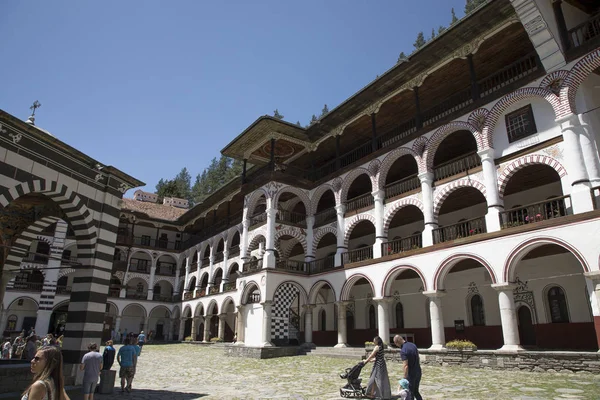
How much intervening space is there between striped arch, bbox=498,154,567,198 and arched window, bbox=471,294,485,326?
220 inches

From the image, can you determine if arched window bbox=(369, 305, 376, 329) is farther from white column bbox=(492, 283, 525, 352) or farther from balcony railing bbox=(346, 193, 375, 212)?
white column bbox=(492, 283, 525, 352)

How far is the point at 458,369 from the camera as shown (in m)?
12.0

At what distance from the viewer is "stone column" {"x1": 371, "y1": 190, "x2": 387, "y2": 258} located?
17.3 m

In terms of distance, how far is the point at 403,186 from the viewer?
17.2 metres

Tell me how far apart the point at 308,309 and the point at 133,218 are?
20904 millimetres

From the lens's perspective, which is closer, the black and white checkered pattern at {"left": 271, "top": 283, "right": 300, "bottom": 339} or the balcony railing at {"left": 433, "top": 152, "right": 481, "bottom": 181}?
the balcony railing at {"left": 433, "top": 152, "right": 481, "bottom": 181}

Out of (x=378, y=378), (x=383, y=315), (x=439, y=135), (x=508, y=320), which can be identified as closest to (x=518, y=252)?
(x=508, y=320)

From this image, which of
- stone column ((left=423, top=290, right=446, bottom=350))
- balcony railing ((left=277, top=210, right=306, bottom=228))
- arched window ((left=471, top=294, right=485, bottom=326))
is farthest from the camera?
balcony railing ((left=277, top=210, right=306, bottom=228))

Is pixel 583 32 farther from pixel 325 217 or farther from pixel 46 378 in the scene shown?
pixel 46 378

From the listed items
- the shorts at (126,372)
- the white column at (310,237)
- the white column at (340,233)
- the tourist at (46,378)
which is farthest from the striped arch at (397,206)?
the tourist at (46,378)

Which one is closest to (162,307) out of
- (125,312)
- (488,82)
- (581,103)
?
(125,312)

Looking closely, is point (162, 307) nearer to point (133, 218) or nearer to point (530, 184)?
point (133, 218)

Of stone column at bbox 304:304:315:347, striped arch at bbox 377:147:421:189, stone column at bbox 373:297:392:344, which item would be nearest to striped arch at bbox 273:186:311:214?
stone column at bbox 304:304:315:347

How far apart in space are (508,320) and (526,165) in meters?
4.84
